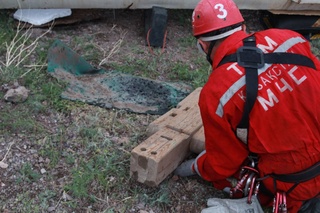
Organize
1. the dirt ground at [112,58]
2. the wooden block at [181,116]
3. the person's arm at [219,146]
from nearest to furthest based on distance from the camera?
the person's arm at [219,146] < the dirt ground at [112,58] < the wooden block at [181,116]

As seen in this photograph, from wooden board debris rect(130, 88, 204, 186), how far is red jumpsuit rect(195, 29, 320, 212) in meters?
0.43

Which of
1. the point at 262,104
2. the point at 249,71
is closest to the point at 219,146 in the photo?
the point at 262,104

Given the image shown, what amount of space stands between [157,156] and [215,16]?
103 centimetres

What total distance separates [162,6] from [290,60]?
9.85 feet

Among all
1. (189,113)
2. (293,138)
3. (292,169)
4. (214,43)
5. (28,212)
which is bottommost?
(28,212)

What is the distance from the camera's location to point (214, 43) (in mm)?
2936

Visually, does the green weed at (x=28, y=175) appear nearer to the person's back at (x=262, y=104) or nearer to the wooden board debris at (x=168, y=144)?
the wooden board debris at (x=168, y=144)

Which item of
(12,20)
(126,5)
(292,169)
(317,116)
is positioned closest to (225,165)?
(292,169)

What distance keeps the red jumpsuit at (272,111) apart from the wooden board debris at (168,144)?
1.40 ft

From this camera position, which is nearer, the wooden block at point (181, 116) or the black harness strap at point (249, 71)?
the black harness strap at point (249, 71)

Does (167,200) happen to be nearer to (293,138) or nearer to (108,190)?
(108,190)

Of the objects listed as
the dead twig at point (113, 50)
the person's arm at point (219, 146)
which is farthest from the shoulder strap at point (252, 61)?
the dead twig at point (113, 50)

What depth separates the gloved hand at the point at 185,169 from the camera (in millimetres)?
3441

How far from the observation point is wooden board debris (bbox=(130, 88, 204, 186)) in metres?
3.14
